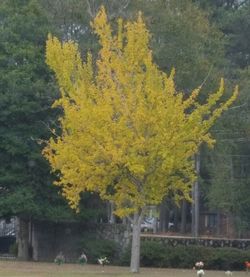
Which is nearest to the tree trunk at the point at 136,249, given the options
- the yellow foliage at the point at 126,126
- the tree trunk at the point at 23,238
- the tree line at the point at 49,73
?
the yellow foliage at the point at 126,126

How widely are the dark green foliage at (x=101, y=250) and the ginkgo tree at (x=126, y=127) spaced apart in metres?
8.39

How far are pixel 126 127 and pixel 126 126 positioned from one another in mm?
87

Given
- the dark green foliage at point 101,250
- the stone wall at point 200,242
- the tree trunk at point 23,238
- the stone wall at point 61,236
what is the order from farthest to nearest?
the tree trunk at point 23,238
the stone wall at point 61,236
the stone wall at point 200,242
the dark green foliage at point 101,250

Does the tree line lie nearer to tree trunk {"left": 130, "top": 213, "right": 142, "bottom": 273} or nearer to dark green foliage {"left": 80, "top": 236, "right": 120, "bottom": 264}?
dark green foliage {"left": 80, "top": 236, "right": 120, "bottom": 264}

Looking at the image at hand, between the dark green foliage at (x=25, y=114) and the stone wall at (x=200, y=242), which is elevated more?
the dark green foliage at (x=25, y=114)

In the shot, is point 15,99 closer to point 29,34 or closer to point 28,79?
point 28,79

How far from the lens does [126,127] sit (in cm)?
3170

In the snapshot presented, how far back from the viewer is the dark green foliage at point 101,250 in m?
41.8

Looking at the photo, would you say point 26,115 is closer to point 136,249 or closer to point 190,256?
point 190,256

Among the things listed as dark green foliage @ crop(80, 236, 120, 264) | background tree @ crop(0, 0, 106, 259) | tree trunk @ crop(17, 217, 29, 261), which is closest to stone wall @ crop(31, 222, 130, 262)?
tree trunk @ crop(17, 217, 29, 261)

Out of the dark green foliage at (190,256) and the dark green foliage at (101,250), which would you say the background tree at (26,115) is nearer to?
the dark green foliage at (101,250)

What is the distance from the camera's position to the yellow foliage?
31562 millimetres

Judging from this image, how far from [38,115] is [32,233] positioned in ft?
23.6

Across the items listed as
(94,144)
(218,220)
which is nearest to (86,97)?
(94,144)
